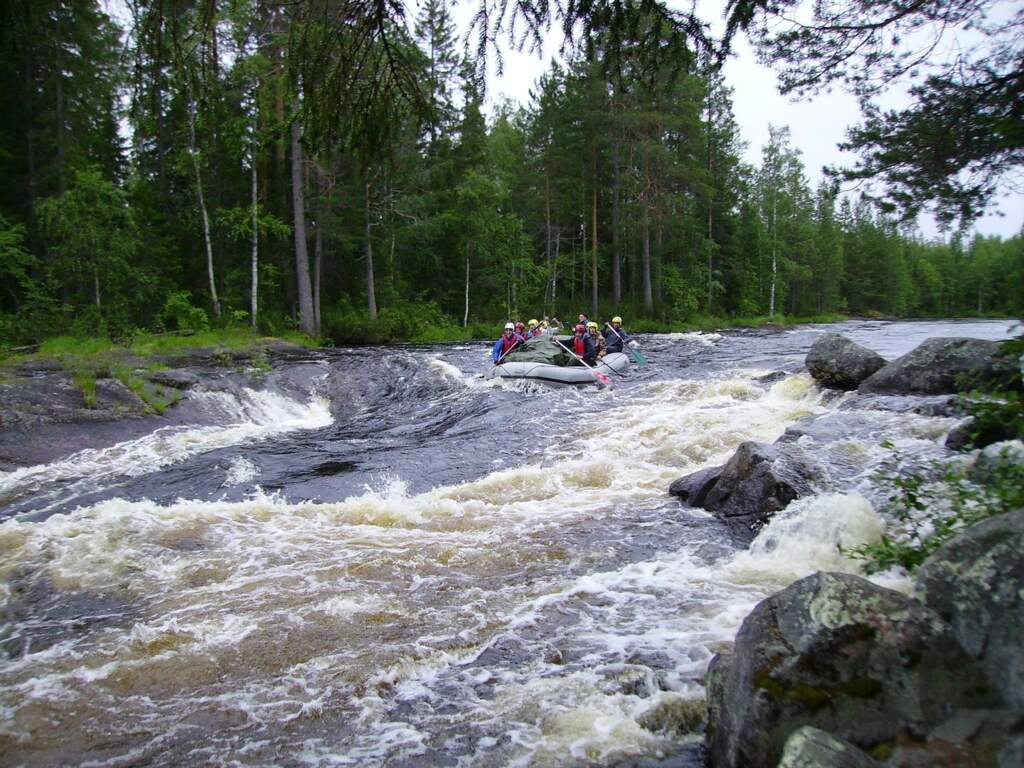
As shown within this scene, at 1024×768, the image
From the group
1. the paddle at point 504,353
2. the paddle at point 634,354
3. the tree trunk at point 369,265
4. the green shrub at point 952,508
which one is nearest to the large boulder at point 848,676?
the green shrub at point 952,508

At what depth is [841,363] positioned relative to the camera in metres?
11.4

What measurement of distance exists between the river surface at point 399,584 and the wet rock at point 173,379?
1.05 metres

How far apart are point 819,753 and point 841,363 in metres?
10.4

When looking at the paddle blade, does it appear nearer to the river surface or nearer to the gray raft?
the gray raft

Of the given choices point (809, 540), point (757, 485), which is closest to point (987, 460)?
point (809, 540)

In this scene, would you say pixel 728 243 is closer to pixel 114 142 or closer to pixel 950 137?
pixel 114 142

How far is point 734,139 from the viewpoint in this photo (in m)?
38.4

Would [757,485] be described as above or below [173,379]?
below

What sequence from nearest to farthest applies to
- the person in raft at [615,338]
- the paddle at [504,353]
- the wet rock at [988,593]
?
the wet rock at [988,593]
the paddle at [504,353]
the person in raft at [615,338]

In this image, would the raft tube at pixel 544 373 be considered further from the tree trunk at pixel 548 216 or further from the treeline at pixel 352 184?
the tree trunk at pixel 548 216

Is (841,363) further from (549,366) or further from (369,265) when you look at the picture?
(369,265)

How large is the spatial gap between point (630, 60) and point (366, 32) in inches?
56.3

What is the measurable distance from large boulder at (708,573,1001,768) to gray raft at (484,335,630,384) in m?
11.0

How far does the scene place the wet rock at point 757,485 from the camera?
6.10m
